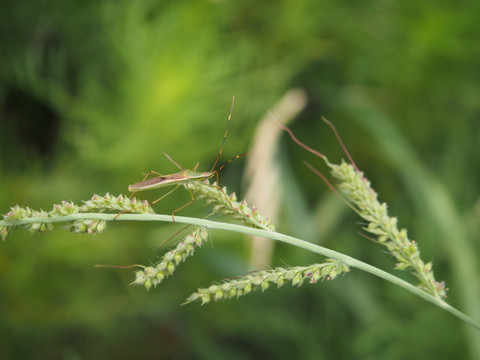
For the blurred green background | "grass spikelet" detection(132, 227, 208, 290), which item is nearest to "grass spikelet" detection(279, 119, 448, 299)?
"grass spikelet" detection(132, 227, 208, 290)


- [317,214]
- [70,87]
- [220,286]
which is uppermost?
[220,286]

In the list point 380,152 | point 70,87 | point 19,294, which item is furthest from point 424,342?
point 70,87

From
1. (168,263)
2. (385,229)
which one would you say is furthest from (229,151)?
(168,263)

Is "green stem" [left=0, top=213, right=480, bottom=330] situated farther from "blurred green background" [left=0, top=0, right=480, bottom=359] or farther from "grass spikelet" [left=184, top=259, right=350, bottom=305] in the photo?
"blurred green background" [left=0, top=0, right=480, bottom=359]

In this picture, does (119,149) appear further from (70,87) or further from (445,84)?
(445,84)

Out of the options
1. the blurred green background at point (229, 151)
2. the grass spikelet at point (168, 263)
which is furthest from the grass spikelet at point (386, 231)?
the blurred green background at point (229, 151)

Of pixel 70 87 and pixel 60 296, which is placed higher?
pixel 70 87
